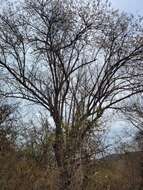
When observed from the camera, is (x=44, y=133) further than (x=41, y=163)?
Yes

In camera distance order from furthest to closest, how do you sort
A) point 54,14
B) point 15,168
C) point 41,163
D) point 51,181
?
point 54,14, point 41,163, point 51,181, point 15,168

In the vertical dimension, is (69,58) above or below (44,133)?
above

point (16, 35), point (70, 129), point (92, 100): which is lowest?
point (70, 129)

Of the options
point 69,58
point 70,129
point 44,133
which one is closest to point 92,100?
point 69,58

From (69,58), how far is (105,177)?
34.4ft

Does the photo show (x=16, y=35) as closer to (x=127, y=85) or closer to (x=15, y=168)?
(x=127, y=85)

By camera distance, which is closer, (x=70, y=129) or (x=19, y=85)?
(x=70, y=129)

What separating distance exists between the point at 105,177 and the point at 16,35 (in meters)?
11.5

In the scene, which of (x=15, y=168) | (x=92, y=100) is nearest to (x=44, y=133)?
(x=15, y=168)

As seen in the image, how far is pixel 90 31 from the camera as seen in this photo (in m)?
25.4

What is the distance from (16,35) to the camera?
2531 centimetres

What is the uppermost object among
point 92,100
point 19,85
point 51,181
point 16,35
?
point 16,35

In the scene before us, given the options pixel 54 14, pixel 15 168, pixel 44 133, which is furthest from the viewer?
pixel 54 14

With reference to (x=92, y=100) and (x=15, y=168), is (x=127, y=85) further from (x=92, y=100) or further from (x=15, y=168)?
(x=15, y=168)
